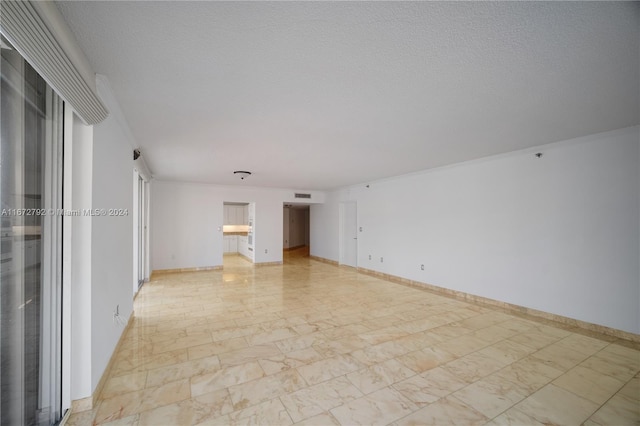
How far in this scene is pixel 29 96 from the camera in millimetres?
1672

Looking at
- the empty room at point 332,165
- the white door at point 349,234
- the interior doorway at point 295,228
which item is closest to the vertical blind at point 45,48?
the empty room at point 332,165

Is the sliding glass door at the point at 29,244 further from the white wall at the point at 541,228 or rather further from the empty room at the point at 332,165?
the white wall at the point at 541,228

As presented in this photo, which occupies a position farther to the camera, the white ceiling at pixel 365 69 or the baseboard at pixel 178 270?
the baseboard at pixel 178 270

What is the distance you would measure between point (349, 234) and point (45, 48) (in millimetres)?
8110

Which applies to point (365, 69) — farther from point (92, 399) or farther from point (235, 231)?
point (235, 231)

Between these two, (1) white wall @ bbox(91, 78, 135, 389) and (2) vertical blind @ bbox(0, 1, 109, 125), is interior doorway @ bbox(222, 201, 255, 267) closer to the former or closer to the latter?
(1) white wall @ bbox(91, 78, 135, 389)

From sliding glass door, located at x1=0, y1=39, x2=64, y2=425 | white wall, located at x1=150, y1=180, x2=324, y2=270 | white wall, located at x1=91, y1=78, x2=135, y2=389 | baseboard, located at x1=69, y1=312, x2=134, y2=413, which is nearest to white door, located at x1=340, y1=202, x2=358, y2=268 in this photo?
white wall, located at x1=150, y1=180, x2=324, y2=270

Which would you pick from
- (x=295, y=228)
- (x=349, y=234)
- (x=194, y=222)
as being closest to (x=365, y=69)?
(x=349, y=234)

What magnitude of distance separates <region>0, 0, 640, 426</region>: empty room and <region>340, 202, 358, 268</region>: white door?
3.26m

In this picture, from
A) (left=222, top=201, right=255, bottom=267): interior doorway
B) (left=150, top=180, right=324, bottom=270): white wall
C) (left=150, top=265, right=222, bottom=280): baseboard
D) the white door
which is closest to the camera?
(left=150, top=265, right=222, bottom=280): baseboard

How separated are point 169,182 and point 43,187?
642cm

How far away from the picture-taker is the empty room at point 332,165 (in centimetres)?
159

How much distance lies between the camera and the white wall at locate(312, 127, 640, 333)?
137 inches

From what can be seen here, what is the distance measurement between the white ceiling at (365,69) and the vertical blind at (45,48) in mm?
235
